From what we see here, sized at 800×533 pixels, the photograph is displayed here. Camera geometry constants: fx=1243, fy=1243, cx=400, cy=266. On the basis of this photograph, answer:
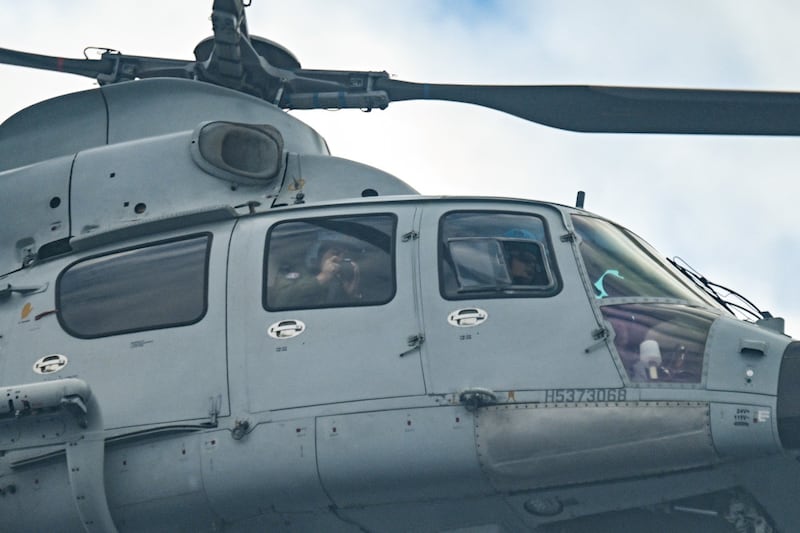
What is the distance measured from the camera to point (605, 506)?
8.03m

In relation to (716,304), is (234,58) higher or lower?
higher

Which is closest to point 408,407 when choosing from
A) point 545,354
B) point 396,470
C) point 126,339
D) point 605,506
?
point 396,470

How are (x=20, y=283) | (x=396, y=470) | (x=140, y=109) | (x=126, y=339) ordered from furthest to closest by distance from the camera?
(x=140, y=109), (x=20, y=283), (x=126, y=339), (x=396, y=470)

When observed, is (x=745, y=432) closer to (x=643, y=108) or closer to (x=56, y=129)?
(x=643, y=108)

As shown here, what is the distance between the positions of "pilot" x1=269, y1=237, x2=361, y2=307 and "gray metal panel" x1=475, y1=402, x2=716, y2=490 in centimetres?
139

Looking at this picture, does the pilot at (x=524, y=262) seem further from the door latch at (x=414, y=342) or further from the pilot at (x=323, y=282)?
the pilot at (x=323, y=282)

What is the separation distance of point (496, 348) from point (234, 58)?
438 cm

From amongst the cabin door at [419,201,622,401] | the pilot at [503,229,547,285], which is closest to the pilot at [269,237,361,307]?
the cabin door at [419,201,622,401]

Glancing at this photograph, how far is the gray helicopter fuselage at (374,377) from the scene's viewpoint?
7.81 metres

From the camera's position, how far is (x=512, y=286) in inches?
329

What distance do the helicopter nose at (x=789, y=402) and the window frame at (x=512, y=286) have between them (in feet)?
5.05

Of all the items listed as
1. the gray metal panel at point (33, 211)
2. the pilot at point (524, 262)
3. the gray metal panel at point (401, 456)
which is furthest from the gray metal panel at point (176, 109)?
the gray metal panel at point (401, 456)

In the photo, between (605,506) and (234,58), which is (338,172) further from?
(605,506)

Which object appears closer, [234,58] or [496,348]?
[496,348]
